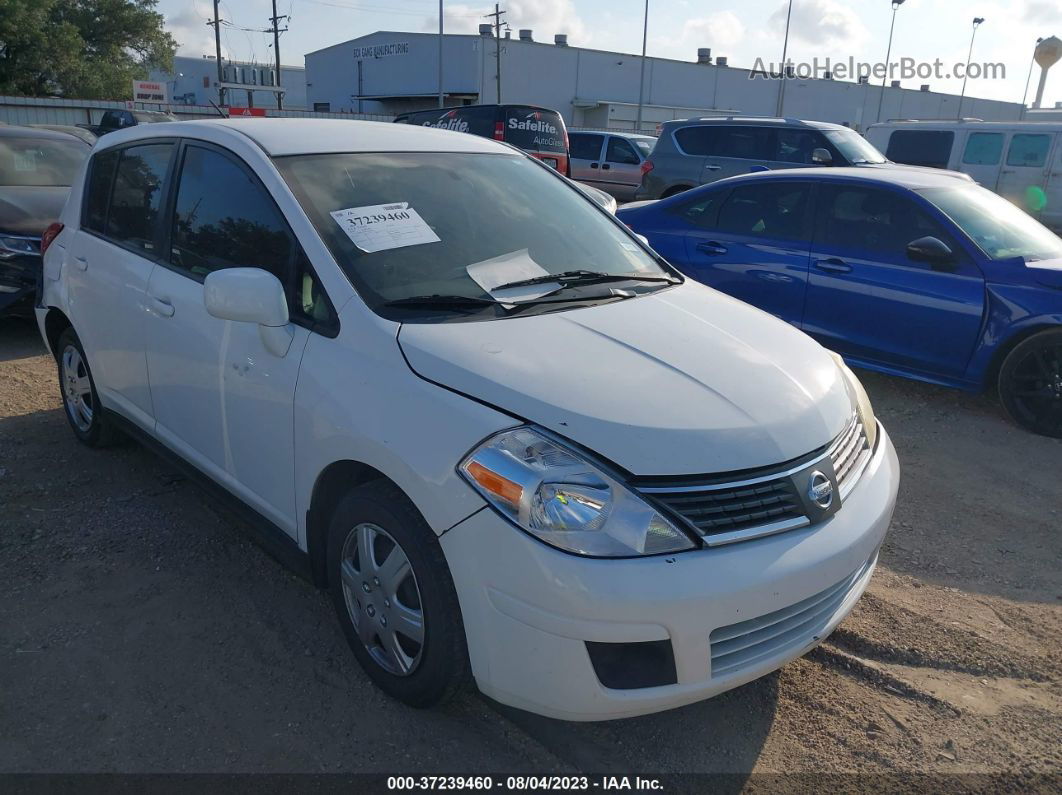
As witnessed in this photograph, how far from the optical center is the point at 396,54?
5303 centimetres

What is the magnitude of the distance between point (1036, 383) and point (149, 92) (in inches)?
1329

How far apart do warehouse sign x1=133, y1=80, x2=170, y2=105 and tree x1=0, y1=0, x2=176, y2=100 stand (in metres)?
7.50

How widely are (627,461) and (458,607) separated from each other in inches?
24.6

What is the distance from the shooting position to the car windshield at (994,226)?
17.6ft

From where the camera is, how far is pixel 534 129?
586 inches

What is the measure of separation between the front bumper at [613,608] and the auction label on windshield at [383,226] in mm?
1161

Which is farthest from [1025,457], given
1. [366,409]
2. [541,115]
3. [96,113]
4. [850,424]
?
[96,113]

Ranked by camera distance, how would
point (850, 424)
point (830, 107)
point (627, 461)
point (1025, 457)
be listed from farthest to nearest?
point (830, 107) → point (1025, 457) → point (850, 424) → point (627, 461)

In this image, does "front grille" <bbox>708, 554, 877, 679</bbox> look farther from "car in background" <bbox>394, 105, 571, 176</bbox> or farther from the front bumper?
"car in background" <bbox>394, 105, 571, 176</bbox>

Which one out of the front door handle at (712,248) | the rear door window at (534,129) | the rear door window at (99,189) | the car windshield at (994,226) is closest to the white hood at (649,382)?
the rear door window at (99,189)

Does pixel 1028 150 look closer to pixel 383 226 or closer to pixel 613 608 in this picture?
pixel 383 226

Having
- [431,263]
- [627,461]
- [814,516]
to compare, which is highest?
[431,263]

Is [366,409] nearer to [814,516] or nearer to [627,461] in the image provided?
[627,461]

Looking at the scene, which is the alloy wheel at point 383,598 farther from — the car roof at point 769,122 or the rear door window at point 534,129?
the rear door window at point 534,129
